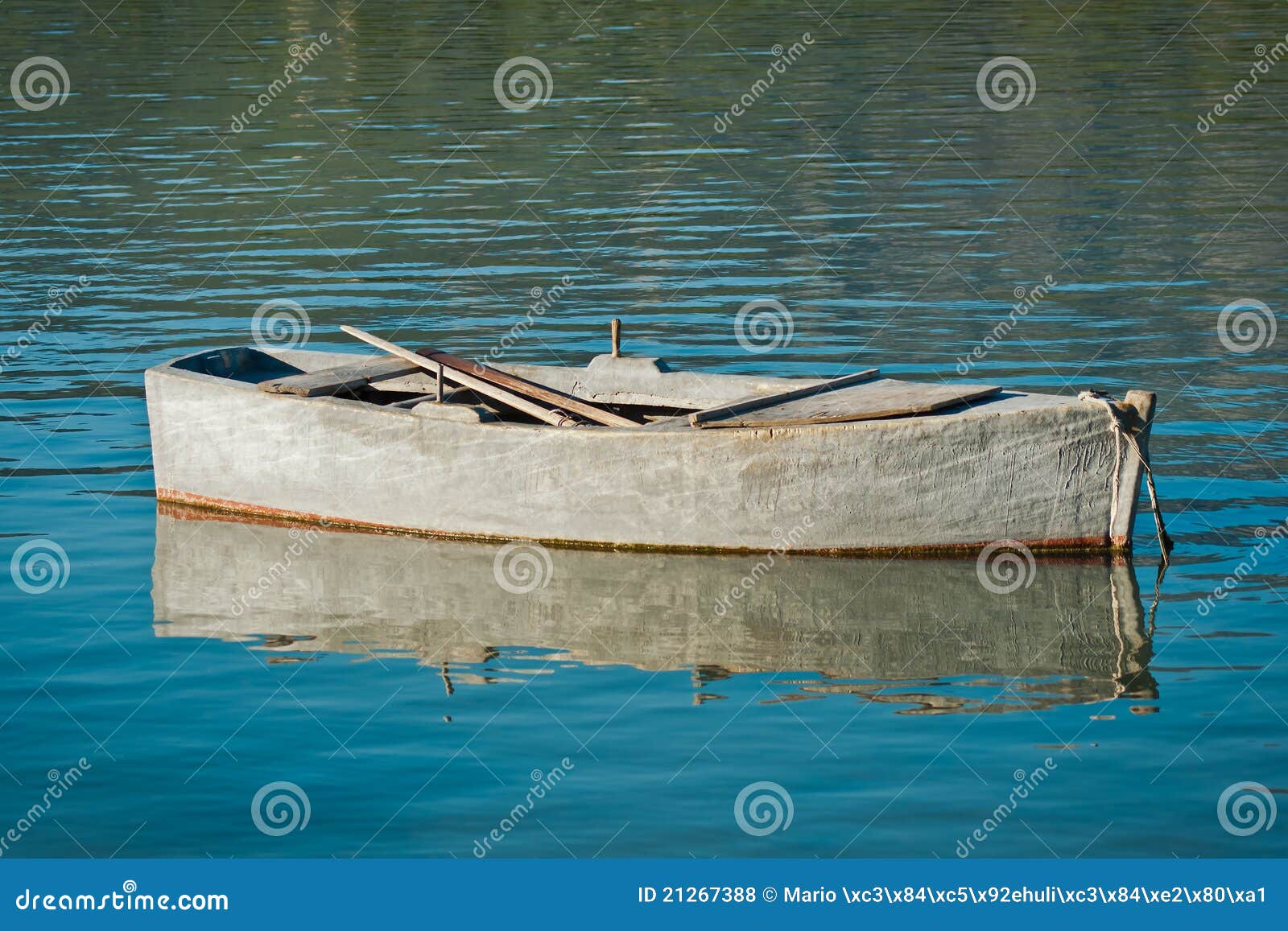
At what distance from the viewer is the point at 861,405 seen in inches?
413

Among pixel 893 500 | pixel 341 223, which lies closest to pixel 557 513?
pixel 893 500

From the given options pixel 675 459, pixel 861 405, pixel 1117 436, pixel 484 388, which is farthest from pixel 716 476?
pixel 1117 436

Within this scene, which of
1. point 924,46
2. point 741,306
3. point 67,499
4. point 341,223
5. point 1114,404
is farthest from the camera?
point 924,46

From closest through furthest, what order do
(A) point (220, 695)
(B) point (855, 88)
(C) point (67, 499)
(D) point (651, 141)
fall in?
(A) point (220, 695)
(C) point (67, 499)
(D) point (651, 141)
(B) point (855, 88)

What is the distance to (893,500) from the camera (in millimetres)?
10141

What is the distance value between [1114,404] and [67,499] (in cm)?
684

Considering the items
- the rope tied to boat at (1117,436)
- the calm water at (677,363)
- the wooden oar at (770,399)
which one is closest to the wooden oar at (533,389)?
the wooden oar at (770,399)

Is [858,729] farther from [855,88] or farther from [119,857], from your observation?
[855,88]

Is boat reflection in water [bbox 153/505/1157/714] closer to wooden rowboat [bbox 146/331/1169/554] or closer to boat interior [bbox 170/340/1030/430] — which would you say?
wooden rowboat [bbox 146/331/1169/554]

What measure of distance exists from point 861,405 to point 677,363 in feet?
13.8

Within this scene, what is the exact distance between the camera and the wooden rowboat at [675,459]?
9984 mm

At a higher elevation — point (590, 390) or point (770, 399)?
point (590, 390)

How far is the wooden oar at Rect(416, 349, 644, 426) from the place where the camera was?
11.2 meters

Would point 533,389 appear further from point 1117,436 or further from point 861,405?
point 1117,436
